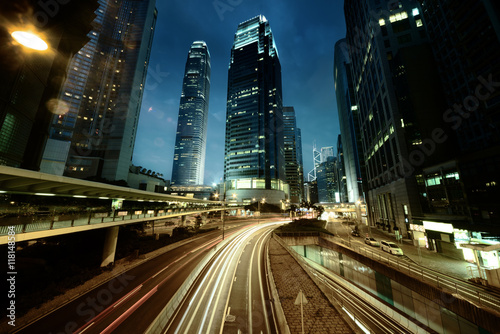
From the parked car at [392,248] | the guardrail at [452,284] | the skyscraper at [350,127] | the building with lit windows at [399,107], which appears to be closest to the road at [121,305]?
the guardrail at [452,284]

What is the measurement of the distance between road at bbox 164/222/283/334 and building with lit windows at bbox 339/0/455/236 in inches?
1226

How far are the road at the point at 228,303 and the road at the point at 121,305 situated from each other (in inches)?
81.4

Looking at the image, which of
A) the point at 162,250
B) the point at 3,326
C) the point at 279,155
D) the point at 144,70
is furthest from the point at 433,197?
the point at 144,70

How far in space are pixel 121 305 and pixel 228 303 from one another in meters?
8.00

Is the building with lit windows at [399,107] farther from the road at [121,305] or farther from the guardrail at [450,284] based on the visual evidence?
the road at [121,305]

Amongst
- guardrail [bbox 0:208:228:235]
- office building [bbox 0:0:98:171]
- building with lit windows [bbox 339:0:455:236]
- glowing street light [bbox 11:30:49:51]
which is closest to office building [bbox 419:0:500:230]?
building with lit windows [bbox 339:0:455:236]

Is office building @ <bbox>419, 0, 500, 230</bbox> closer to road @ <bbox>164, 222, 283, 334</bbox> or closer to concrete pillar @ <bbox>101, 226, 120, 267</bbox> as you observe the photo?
road @ <bbox>164, 222, 283, 334</bbox>

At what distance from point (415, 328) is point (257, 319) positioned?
12714 millimetres

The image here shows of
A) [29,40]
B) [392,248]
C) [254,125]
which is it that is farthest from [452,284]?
[254,125]

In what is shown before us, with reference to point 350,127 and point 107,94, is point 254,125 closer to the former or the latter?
point 350,127

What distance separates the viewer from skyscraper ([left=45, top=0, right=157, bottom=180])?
6894 centimetres

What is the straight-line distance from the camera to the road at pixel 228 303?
11.4 meters

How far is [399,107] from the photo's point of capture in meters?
37.0

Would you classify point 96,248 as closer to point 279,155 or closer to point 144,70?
point 144,70
